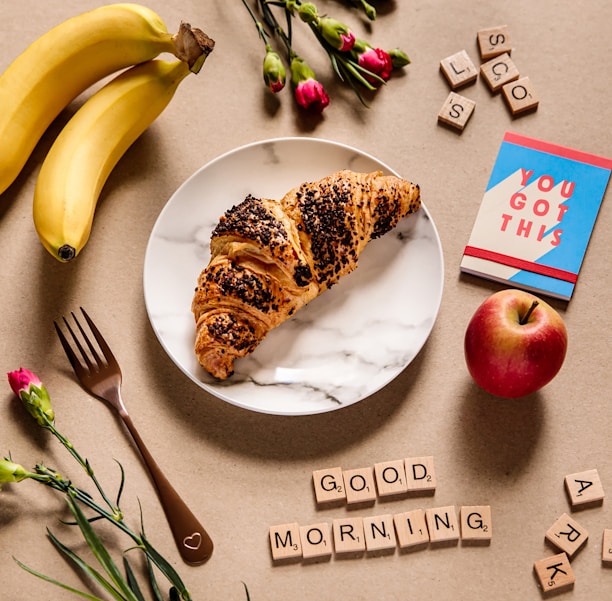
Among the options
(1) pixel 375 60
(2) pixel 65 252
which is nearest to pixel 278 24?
(1) pixel 375 60

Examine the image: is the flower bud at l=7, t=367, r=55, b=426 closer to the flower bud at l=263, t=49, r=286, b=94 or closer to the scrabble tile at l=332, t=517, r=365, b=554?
the scrabble tile at l=332, t=517, r=365, b=554

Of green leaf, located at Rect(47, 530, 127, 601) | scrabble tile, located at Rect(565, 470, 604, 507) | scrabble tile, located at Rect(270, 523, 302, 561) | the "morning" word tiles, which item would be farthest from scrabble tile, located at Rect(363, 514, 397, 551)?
green leaf, located at Rect(47, 530, 127, 601)

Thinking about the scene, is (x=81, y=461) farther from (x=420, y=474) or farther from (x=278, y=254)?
(x=420, y=474)

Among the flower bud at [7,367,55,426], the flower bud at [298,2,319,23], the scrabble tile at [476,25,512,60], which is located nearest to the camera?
the flower bud at [7,367,55,426]

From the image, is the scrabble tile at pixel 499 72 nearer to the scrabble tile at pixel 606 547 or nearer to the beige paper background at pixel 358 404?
the beige paper background at pixel 358 404

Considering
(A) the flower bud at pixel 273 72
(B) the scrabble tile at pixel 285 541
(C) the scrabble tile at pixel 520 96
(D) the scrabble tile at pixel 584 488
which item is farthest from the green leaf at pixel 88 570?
(C) the scrabble tile at pixel 520 96
